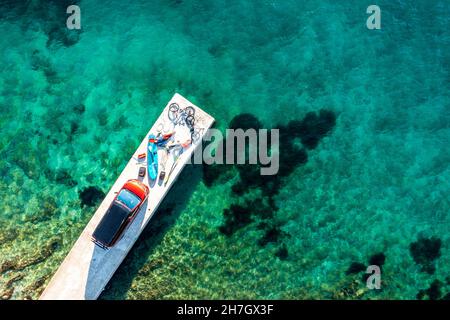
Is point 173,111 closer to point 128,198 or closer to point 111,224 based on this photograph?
point 128,198

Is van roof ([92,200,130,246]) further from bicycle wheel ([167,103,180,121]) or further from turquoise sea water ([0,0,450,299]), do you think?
bicycle wheel ([167,103,180,121])

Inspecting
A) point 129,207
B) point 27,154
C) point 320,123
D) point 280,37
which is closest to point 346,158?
point 320,123

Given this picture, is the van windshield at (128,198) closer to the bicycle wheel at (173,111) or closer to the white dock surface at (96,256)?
the white dock surface at (96,256)

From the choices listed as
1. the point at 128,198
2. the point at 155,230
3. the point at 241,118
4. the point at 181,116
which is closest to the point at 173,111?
the point at 181,116

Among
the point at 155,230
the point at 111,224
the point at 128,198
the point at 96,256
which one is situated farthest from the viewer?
the point at 155,230

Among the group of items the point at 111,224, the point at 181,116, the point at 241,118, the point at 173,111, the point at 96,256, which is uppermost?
the point at 173,111

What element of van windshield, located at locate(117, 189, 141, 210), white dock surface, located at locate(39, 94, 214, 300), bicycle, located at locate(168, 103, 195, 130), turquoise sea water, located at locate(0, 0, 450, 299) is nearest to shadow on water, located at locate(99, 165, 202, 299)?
turquoise sea water, located at locate(0, 0, 450, 299)
